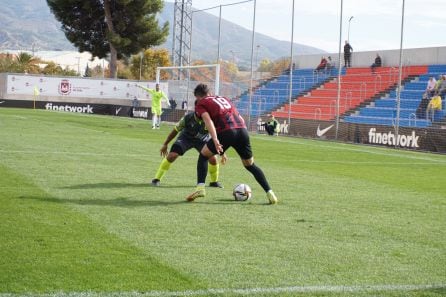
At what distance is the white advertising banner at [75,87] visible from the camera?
5303cm

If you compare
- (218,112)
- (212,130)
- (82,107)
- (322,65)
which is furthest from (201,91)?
(82,107)

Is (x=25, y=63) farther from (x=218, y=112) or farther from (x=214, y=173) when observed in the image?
(x=218, y=112)

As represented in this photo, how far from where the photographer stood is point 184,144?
12.5 meters

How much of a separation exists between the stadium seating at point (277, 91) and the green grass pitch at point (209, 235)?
28.0 m

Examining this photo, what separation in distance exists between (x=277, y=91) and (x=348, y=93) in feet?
18.0

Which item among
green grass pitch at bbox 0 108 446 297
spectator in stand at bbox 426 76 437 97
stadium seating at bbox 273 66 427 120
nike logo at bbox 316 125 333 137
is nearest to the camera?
green grass pitch at bbox 0 108 446 297

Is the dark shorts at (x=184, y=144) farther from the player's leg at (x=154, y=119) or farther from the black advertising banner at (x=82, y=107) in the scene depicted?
the black advertising banner at (x=82, y=107)

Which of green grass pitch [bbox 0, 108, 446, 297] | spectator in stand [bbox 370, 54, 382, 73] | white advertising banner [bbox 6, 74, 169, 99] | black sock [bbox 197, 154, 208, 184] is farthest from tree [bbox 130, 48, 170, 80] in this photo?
black sock [bbox 197, 154, 208, 184]

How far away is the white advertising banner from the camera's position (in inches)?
2088

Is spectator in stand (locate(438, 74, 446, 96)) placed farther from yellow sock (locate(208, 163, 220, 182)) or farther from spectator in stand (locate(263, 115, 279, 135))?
yellow sock (locate(208, 163, 220, 182))

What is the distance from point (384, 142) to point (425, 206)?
19737 mm

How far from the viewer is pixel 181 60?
48750mm

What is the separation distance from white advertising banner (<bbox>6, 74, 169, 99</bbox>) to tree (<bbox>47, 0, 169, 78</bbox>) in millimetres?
6436

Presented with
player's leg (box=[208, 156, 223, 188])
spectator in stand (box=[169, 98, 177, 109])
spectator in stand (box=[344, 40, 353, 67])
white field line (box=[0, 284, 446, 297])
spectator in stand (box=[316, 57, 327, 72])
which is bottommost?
white field line (box=[0, 284, 446, 297])
